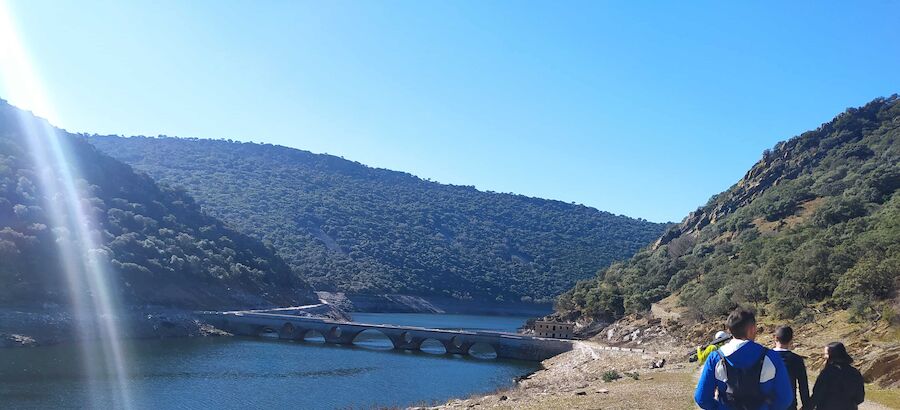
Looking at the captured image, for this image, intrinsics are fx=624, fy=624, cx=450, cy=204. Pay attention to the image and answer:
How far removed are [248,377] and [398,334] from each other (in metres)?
32.4

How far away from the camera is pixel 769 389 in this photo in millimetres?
5742

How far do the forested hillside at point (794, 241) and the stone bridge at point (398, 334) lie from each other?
13107mm

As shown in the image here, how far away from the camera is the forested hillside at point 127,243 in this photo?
61812 millimetres

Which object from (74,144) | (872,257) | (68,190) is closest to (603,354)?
(872,257)

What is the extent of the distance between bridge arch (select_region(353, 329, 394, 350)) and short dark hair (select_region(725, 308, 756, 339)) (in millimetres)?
70641

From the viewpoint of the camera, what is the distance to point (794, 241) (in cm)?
5462

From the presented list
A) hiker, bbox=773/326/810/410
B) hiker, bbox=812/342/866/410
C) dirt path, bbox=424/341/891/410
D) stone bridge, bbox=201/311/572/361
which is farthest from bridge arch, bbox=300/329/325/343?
hiker, bbox=773/326/810/410

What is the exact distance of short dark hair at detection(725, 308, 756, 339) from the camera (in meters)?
5.94

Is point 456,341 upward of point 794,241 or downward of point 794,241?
downward

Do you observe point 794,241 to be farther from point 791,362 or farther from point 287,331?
point 287,331

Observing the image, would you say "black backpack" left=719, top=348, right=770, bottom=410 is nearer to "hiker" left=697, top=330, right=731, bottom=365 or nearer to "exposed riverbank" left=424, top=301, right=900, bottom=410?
"hiker" left=697, top=330, right=731, bottom=365

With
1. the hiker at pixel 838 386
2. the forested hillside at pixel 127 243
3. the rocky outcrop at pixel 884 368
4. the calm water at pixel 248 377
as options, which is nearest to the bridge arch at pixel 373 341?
the calm water at pixel 248 377

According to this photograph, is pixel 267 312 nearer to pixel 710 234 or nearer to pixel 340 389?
pixel 340 389

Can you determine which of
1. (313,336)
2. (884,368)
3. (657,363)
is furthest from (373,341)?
(884,368)
